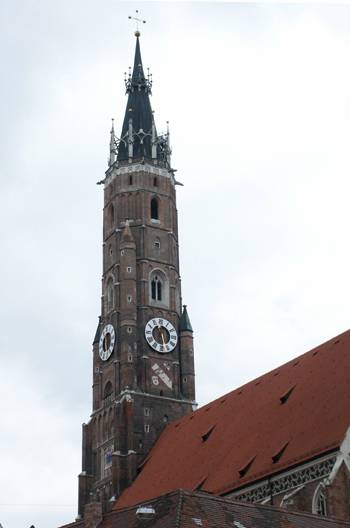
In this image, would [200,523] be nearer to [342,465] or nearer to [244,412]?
[342,465]

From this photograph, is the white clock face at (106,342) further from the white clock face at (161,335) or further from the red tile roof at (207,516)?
the red tile roof at (207,516)

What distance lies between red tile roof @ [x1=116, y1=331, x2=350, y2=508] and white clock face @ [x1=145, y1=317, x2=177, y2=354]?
Answer: 6328 mm

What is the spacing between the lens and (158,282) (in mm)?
74250

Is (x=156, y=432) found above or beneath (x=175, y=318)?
beneath

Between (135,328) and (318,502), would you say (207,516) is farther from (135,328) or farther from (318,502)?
(135,328)

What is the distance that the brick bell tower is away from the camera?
6875 cm

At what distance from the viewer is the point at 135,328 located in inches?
2810

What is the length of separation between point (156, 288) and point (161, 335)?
12.3ft

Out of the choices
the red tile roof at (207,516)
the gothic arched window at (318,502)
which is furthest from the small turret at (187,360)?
the red tile roof at (207,516)

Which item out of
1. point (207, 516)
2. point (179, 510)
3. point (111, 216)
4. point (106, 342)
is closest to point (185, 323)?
point (106, 342)

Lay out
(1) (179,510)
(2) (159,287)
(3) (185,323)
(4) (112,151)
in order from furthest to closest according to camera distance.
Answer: (4) (112,151) → (2) (159,287) → (3) (185,323) → (1) (179,510)

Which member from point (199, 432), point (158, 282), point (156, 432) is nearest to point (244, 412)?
point (199, 432)

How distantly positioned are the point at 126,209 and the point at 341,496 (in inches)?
1446

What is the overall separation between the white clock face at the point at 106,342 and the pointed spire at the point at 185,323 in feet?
16.2
